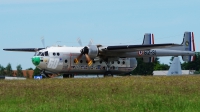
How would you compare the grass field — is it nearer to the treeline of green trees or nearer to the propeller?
the propeller

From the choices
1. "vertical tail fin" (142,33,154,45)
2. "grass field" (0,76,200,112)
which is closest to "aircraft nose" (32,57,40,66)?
"vertical tail fin" (142,33,154,45)

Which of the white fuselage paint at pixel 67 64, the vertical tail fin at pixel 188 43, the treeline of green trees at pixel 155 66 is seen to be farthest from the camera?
the treeline of green trees at pixel 155 66

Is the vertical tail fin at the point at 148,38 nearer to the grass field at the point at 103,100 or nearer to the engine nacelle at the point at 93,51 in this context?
the engine nacelle at the point at 93,51

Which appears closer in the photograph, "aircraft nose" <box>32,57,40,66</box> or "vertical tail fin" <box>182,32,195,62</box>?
"aircraft nose" <box>32,57,40,66</box>

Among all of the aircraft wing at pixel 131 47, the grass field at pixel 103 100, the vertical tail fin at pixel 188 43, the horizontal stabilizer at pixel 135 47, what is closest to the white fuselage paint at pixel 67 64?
the aircraft wing at pixel 131 47

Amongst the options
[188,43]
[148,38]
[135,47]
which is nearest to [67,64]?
[135,47]

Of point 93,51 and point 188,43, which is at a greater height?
point 188,43

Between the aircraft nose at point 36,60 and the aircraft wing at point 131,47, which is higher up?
the aircraft wing at point 131,47

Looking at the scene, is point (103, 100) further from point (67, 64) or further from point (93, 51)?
point (93, 51)

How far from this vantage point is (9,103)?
19.6 metres

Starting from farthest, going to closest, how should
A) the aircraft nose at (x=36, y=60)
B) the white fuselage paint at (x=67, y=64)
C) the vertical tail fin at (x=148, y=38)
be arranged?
the vertical tail fin at (x=148, y=38)
the white fuselage paint at (x=67, y=64)
the aircraft nose at (x=36, y=60)

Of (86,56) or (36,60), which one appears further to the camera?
(86,56)

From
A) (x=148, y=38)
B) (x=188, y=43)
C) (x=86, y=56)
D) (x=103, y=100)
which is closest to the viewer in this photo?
(x=103, y=100)

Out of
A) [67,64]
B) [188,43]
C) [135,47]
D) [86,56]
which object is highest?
[188,43]
